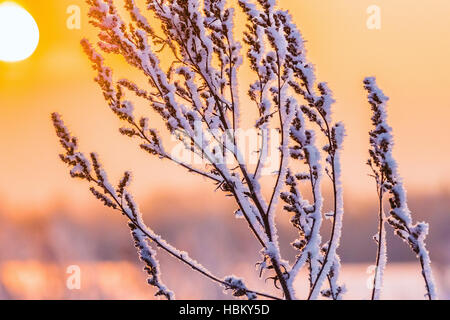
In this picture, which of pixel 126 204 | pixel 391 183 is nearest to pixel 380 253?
pixel 391 183

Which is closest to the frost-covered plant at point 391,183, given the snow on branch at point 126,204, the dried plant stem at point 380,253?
the dried plant stem at point 380,253

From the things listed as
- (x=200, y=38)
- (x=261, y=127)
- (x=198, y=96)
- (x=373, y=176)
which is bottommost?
(x=373, y=176)

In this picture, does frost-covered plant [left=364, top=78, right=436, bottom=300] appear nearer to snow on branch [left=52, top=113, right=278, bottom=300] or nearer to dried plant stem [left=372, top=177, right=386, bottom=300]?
dried plant stem [left=372, top=177, right=386, bottom=300]

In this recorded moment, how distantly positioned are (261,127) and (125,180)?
3.72ft

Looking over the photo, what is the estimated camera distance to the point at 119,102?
4.86m

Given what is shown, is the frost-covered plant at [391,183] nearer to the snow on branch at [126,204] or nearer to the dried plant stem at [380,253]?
the dried plant stem at [380,253]

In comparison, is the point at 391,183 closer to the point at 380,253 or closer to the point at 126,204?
the point at 380,253

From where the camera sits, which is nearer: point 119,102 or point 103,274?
point 119,102

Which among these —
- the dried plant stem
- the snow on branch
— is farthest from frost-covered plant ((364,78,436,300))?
the snow on branch
